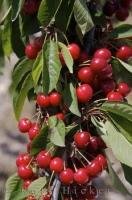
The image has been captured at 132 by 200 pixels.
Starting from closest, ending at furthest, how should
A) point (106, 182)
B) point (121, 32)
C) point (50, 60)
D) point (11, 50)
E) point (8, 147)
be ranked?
point (50, 60)
point (121, 32)
point (11, 50)
point (106, 182)
point (8, 147)

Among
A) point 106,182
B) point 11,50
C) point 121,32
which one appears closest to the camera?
point 121,32

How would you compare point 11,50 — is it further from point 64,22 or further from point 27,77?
point 64,22

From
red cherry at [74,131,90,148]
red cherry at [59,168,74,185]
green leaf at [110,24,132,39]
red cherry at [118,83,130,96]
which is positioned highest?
green leaf at [110,24,132,39]

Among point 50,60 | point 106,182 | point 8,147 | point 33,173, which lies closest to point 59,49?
point 50,60

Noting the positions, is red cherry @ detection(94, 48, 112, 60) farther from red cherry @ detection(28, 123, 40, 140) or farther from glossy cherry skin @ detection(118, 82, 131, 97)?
red cherry @ detection(28, 123, 40, 140)

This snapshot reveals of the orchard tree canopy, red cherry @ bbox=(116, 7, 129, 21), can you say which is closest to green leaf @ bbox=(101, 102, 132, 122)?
the orchard tree canopy

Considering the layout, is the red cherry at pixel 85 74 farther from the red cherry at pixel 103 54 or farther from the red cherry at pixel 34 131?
the red cherry at pixel 34 131

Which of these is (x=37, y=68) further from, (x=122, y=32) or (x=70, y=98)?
(x=122, y=32)
